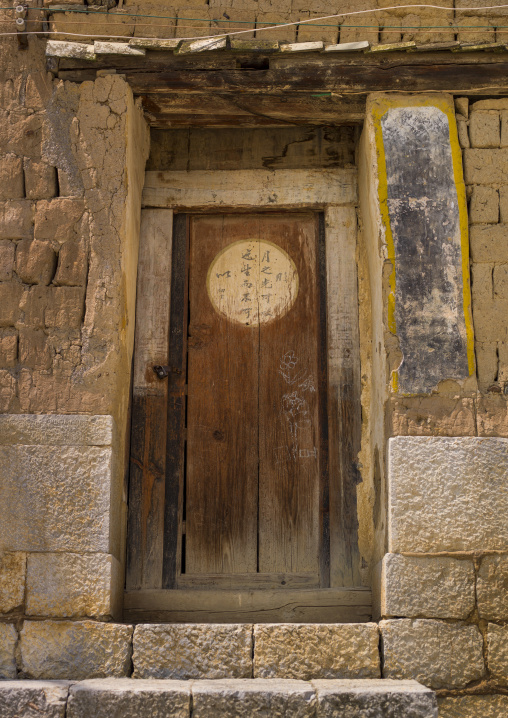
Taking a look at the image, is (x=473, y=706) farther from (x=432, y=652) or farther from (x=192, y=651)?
(x=192, y=651)

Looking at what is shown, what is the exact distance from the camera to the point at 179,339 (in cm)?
457

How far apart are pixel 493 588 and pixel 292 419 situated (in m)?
1.42

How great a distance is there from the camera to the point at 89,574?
3629mm

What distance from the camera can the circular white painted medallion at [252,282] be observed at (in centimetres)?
461

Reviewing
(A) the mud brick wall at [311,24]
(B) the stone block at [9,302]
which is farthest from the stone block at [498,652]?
(A) the mud brick wall at [311,24]

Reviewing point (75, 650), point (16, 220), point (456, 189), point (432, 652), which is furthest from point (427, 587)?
point (16, 220)

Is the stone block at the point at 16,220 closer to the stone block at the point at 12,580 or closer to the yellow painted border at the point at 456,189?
the stone block at the point at 12,580

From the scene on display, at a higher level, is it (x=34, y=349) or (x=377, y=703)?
(x=34, y=349)

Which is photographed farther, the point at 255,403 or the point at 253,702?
the point at 255,403

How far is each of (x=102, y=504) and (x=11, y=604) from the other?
60cm

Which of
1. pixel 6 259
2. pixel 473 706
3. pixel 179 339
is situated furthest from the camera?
pixel 179 339

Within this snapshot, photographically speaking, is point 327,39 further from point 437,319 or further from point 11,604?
point 11,604

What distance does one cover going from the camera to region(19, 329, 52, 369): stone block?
3910 millimetres

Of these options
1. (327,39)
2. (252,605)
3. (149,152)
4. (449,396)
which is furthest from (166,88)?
(252,605)
